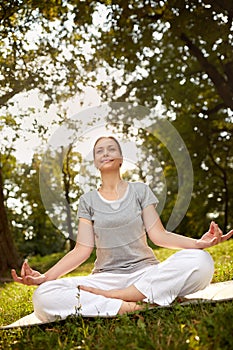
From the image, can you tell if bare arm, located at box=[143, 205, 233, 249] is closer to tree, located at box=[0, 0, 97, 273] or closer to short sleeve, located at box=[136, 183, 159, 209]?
short sleeve, located at box=[136, 183, 159, 209]

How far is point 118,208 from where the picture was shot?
133 inches

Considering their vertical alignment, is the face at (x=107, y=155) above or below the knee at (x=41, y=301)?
above

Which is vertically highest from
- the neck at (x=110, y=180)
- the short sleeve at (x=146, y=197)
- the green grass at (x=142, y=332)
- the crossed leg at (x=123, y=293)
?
the neck at (x=110, y=180)

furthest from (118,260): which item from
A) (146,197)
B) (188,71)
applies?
(188,71)

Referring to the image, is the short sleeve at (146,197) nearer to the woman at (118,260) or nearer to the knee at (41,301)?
the woman at (118,260)

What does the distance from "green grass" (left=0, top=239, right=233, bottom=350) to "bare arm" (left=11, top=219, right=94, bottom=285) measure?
28 centimetres

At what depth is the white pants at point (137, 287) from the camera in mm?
3100

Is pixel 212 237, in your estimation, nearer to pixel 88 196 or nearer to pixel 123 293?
pixel 123 293

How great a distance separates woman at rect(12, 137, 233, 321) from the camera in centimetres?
312

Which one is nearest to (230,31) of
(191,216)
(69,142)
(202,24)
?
(202,24)

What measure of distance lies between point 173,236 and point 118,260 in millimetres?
334

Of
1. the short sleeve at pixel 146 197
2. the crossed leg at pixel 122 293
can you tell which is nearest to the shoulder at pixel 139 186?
the short sleeve at pixel 146 197

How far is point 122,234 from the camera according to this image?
131 inches

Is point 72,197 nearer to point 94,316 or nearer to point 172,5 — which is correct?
point 94,316
